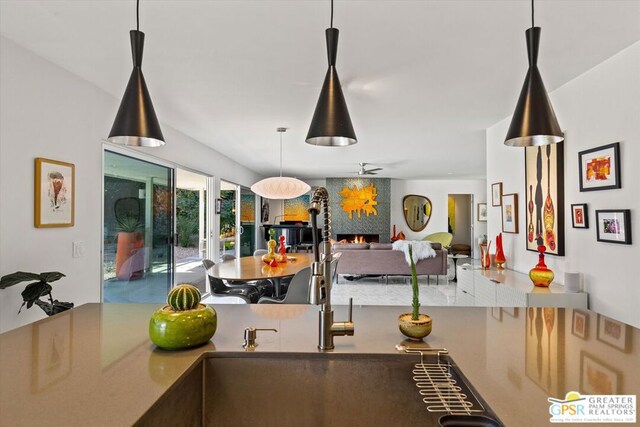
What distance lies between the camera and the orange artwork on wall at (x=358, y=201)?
10891 millimetres

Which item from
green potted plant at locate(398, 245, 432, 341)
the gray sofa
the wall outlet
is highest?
the wall outlet

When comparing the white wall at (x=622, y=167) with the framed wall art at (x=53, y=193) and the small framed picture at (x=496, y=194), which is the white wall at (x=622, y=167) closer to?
the small framed picture at (x=496, y=194)

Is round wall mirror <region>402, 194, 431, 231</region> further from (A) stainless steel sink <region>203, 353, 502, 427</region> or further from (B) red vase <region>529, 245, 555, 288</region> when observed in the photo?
(A) stainless steel sink <region>203, 353, 502, 427</region>

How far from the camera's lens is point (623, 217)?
2.52 meters

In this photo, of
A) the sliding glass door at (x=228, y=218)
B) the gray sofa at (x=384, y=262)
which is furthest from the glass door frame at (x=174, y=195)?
the gray sofa at (x=384, y=262)

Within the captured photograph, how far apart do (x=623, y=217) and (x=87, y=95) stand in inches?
158

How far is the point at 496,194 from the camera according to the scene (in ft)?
15.0

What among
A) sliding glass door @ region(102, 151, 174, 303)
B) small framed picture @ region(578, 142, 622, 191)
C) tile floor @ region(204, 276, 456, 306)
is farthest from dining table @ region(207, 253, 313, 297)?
small framed picture @ region(578, 142, 622, 191)

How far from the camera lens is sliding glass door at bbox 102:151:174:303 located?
3.74 meters

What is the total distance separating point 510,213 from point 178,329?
386cm

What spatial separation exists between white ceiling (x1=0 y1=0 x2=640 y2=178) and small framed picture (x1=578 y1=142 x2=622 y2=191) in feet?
1.97

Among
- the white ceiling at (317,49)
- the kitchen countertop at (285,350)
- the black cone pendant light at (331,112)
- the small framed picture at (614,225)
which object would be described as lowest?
the kitchen countertop at (285,350)

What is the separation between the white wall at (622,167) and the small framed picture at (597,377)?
1.76 m

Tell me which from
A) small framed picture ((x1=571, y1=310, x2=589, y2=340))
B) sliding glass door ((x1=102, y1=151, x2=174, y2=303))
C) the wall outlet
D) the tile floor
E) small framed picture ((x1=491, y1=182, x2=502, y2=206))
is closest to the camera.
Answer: small framed picture ((x1=571, y1=310, x2=589, y2=340))
